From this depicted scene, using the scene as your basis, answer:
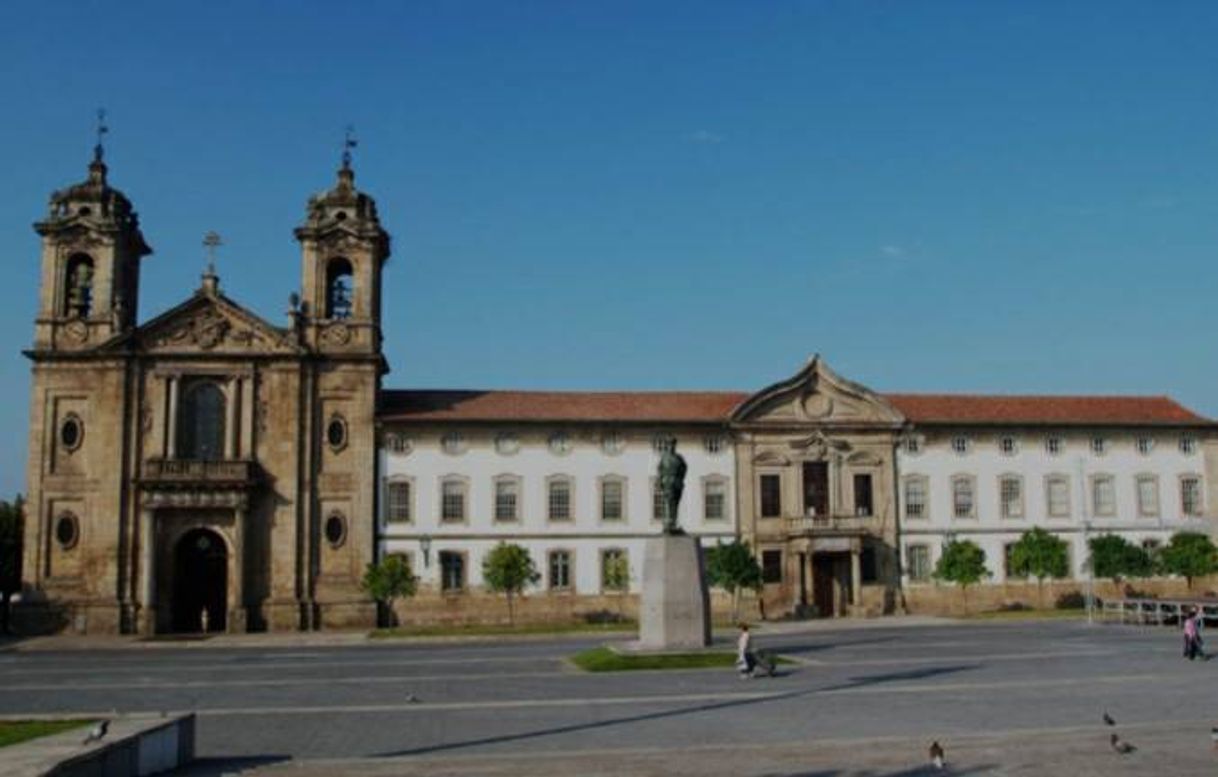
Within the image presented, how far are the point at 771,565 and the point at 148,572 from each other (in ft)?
87.5

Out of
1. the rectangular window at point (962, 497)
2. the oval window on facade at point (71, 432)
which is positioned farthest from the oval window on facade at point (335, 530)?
the rectangular window at point (962, 497)

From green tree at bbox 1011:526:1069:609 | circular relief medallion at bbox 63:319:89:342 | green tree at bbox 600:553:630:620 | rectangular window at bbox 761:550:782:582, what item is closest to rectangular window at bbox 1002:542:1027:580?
green tree at bbox 1011:526:1069:609

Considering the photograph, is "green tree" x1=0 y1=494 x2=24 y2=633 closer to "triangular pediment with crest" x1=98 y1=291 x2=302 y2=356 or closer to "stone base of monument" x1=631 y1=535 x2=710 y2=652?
"triangular pediment with crest" x1=98 y1=291 x2=302 y2=356

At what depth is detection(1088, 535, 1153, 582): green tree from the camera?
52875 millimetres

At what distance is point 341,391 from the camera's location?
170 ft

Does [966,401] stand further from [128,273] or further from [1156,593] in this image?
[128,273]

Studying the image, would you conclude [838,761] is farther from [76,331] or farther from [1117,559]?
[76,331]

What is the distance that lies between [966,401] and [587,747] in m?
45.0

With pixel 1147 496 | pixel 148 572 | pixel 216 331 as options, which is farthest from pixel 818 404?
pixel 148 572

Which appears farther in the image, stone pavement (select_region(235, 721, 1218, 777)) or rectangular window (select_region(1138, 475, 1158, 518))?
rectangular window (select_region(1138, 475, 1158, 518))

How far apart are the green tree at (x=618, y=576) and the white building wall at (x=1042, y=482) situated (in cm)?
1299

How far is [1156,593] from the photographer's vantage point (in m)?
55.8

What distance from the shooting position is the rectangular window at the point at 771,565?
53625 mm

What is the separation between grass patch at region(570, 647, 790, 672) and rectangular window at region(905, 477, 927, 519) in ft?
87.1
